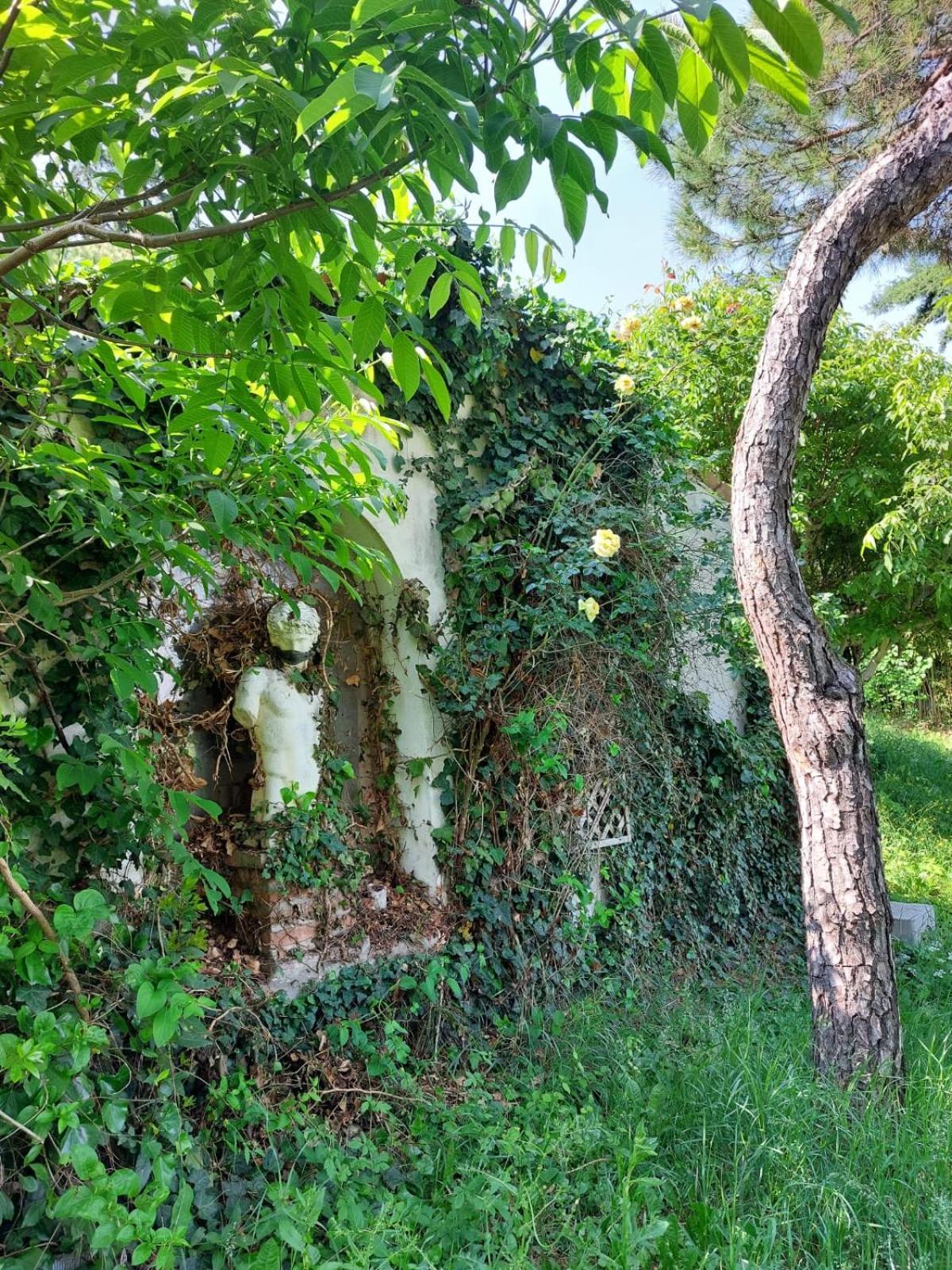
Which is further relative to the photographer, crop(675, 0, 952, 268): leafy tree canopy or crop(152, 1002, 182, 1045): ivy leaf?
crop(675, 0, 952, 268): leafy tree canopy

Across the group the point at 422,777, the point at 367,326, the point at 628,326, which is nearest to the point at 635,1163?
the point at 422,777

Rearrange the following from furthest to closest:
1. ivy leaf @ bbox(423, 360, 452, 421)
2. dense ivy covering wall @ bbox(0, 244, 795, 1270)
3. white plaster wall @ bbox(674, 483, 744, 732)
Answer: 1. white plaster wall @ bbox(674, 483, 744, 732)
2. dense ivy covering wall @ bbox(0, 244, 795, 1270)
3. ivy leaf @ bbox(423, 360, 452, 421)

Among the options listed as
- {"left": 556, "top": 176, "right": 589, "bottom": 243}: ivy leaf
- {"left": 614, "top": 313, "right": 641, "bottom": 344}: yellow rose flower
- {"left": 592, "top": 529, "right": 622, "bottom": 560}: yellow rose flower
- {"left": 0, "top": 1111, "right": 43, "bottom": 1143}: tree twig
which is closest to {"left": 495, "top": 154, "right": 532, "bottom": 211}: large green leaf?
{"left": 556, "top": 176, "right": 589, "bottom": 243}: ivy leaf

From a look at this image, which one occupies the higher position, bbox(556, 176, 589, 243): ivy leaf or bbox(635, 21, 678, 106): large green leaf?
bbox(635, 21, 678, 106): large green leaf

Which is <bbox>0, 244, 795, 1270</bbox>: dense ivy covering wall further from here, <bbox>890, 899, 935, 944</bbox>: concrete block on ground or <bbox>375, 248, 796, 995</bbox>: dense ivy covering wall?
<bbox>890, 899, 935, 944</bbox>: concrete block on ground

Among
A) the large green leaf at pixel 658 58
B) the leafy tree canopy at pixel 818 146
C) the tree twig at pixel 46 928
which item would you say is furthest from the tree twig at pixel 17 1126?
the leafy tree canopy at pixel 818 146

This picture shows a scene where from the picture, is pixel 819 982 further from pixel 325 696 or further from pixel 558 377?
pixel 558 377

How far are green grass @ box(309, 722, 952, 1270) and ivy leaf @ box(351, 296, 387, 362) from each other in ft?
6.63

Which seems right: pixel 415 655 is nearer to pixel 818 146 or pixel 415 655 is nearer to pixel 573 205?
pixel 573 205

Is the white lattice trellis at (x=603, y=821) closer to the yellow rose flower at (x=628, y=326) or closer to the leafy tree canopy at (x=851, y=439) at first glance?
the leafy tree canopy at (x=851, y=439)

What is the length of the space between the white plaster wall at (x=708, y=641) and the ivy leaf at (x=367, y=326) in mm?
3706

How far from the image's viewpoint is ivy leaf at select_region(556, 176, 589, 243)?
1.10m

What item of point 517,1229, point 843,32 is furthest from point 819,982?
point 843,32

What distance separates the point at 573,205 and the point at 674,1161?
2.65m
